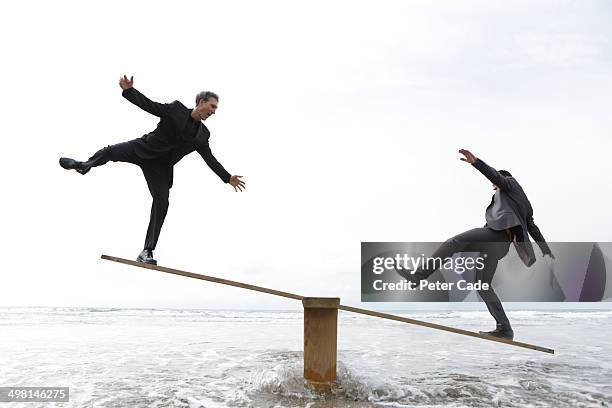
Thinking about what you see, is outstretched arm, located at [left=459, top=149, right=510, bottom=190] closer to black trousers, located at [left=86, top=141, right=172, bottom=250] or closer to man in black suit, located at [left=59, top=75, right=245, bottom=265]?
man in black suit, located at [left=59, top=75, right=245, bottom=265]

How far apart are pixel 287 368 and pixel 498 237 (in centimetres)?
297

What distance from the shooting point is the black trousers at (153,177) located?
545 cm

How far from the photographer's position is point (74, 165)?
525 centimetres

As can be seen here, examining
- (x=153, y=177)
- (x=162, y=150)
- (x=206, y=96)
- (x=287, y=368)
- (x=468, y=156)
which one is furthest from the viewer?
(x=287, y=368)

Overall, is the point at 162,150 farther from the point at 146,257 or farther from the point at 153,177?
the point at 146,257

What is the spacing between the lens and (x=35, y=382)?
6184 millimetres

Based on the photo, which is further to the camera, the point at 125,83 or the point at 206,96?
the point at 206,96

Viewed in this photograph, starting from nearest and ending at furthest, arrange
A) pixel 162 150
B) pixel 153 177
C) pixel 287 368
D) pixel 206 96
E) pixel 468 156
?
pixel 468 156 < pixel 206 96 < pixel 162 150 < pixel 153 177 < pixel 287 368

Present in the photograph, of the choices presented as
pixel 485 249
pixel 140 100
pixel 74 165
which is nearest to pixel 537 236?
pixel 485 249

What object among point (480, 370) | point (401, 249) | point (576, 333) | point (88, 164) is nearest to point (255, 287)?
point (401, 249)

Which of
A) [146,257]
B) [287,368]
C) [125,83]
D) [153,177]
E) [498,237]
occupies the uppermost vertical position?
[125,83]

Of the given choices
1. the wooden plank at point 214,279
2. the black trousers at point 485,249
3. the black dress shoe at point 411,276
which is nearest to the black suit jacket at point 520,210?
the black trousers at point 485,249

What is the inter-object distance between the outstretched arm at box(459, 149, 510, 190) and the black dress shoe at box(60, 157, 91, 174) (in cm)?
395

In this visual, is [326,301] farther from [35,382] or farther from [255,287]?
[35,382]
